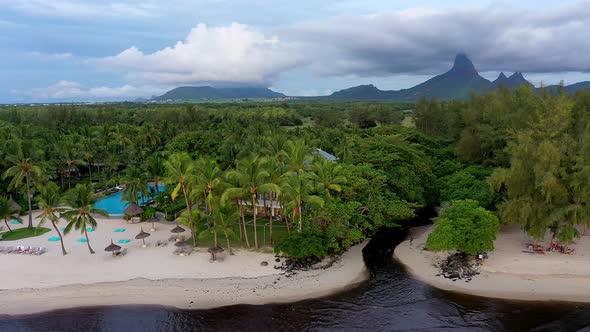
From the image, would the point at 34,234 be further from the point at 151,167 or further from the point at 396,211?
the point at 396,211

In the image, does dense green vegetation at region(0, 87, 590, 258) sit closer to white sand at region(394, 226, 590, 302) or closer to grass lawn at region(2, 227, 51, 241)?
white sand at region(394, 226, 590, 302)

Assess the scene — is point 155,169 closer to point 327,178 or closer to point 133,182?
point 133,182

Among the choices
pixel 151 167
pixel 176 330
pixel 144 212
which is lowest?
pixel 176 330

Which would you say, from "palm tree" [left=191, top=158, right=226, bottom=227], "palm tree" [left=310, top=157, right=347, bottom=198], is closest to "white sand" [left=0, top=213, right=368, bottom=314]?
"palm tree" [left=191, top=158, right=226, bottom=227]

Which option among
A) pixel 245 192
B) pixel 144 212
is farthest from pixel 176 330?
pixel 144 212

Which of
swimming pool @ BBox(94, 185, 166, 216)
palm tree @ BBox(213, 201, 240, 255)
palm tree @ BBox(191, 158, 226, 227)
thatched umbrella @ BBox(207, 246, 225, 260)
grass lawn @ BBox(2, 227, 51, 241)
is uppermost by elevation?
palm tree @ BBox(191, 158, 226, 227)

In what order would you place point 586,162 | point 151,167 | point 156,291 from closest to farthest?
point 156,291, point 586,162, point 151,167

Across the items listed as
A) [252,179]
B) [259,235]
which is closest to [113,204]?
[259,235]
